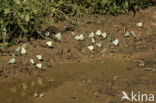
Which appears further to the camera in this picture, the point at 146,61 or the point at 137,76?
the point at 146,61

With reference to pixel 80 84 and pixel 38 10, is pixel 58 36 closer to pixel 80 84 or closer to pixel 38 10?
pixel 38 10

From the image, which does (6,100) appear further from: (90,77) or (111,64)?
(111,64)

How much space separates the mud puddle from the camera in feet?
15.8

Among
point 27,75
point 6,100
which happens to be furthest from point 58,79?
point 6,100

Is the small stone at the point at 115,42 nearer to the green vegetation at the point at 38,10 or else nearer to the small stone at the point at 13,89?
the green vegetation at the point at 38,10

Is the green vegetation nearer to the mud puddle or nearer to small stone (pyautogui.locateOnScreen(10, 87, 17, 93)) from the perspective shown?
the mud puddle

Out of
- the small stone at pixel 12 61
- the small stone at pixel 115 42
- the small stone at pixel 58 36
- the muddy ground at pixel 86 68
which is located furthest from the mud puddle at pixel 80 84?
the small stone at pixel 58 36

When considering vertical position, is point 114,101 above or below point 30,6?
below

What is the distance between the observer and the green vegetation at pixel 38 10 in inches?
233

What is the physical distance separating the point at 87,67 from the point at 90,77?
295 millimetres

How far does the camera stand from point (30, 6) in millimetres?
6238

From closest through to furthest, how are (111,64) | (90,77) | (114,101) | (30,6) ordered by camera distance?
(114,101)
(90,77)
(111,64)
(30,6)

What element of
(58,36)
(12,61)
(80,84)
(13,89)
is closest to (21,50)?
(12,61)

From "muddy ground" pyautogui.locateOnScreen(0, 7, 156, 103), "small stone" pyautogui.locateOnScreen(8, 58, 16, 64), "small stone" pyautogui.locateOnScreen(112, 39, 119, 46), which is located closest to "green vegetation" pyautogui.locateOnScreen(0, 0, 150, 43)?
"muddy ground" pyautogui.locateOnScreen(0, 7, 156, 103)
